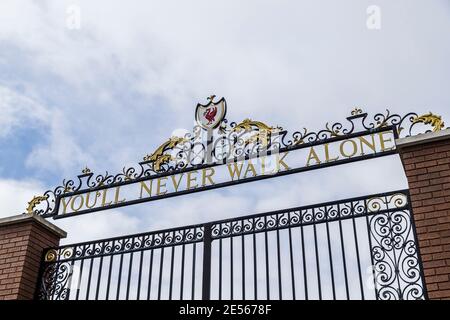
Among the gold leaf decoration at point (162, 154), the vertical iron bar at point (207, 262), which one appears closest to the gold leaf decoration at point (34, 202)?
the gold leaf decoration at point (162, 154)

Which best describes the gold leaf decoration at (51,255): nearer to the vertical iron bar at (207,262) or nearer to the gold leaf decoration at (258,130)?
the vertical iron bar at (207,262)

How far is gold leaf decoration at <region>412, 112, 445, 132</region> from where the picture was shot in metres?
6.29

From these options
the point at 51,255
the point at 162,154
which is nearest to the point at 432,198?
the point at 162,154

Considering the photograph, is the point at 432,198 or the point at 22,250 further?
the point at 22,250

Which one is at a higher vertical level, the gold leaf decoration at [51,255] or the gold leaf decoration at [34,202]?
the gold leaf decoration at [34,202]

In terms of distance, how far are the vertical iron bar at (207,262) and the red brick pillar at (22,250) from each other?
8.03ft

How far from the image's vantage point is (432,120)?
20.9ft

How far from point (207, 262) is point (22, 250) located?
2.65 metres

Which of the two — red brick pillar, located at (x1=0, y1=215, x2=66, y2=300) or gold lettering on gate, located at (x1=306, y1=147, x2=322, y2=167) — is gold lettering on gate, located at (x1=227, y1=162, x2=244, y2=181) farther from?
red brick pillar, located at (x1=0, y1=215, x2=66, y2=300)

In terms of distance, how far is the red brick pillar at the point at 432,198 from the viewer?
539cm

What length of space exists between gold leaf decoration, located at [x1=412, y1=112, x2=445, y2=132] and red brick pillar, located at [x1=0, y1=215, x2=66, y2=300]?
5.12 m

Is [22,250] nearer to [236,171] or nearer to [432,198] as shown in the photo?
[236,171]
